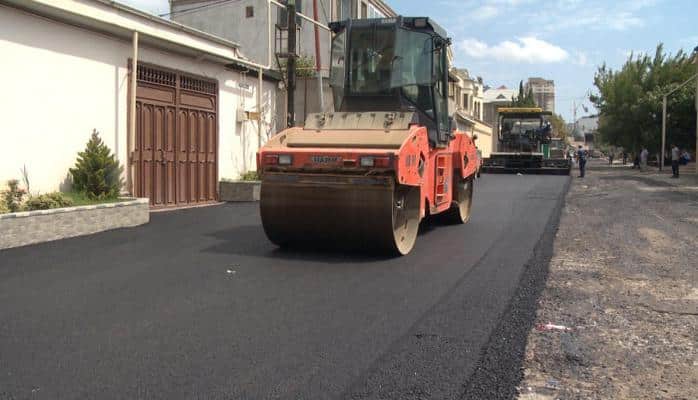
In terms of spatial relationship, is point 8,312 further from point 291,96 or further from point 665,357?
point 291,96

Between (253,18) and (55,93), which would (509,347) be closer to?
(55,93)

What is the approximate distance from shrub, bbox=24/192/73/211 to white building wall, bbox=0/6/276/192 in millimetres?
867

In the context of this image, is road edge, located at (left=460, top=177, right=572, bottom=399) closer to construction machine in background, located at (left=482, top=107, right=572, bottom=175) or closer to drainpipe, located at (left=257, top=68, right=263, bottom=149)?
drainpipe, located at (left=257, top=68, right=263, bottom=149)

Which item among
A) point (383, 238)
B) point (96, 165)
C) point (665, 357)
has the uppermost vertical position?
point (96, 165)

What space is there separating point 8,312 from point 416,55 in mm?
6383

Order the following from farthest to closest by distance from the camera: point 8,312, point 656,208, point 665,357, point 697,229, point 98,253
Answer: point 656,208
point 697,229
point 98,253
point 8,312
point 665,357

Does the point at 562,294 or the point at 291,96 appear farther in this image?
the point at 291,96

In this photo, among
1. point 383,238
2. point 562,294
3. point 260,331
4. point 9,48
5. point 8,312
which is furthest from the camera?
point 9,48

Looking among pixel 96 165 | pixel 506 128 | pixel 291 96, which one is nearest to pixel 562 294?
pixel 96 165

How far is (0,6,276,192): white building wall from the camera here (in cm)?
1062

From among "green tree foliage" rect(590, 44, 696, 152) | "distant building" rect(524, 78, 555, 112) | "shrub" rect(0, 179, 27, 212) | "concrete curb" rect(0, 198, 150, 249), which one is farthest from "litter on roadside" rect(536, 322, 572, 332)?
"distant building" rect(524, 78, 555, 112)

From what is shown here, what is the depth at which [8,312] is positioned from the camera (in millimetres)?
5734

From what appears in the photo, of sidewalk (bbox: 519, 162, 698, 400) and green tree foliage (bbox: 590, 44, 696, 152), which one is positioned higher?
green tree foliage (bbox: 590, 44, 696, 152)

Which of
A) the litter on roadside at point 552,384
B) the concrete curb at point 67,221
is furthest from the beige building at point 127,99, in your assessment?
the litter on roadside at point 552,384
